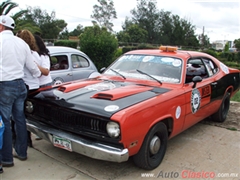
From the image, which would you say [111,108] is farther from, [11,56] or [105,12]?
[105,12]

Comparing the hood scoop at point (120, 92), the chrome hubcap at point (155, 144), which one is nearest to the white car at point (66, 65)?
the hood scoop at point (120, 92)

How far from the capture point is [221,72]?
5.48 metres

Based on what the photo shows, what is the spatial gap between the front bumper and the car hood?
1.19 ft

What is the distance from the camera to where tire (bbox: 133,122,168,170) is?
333 cm

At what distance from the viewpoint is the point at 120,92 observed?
3561 millimetres

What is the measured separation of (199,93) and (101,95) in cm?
186

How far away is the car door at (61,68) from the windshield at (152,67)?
222 cm

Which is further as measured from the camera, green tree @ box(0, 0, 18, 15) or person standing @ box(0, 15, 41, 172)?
green tree @ box(0, 0, 18, 15)

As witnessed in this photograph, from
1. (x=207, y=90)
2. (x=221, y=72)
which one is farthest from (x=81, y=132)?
(x=221, y=72)

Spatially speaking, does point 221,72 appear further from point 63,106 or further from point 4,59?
point 4,59

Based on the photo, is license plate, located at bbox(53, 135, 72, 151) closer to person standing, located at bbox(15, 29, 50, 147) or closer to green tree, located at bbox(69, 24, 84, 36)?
person standing, located at bbox(15, 29, 50, 147)

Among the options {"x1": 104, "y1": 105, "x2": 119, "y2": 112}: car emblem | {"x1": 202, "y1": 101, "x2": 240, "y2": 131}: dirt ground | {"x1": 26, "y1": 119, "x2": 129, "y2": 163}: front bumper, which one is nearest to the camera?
{"x1": 26, "y1": 119, "x2": 129, "y2": 163}: front bumper

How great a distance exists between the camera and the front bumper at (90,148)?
9.73ft

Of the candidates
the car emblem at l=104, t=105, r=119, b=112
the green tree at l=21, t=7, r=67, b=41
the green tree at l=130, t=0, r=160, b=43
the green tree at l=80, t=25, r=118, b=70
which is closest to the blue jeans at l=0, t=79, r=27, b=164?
the car emblem at l=104, t=105, r=119, b=112
